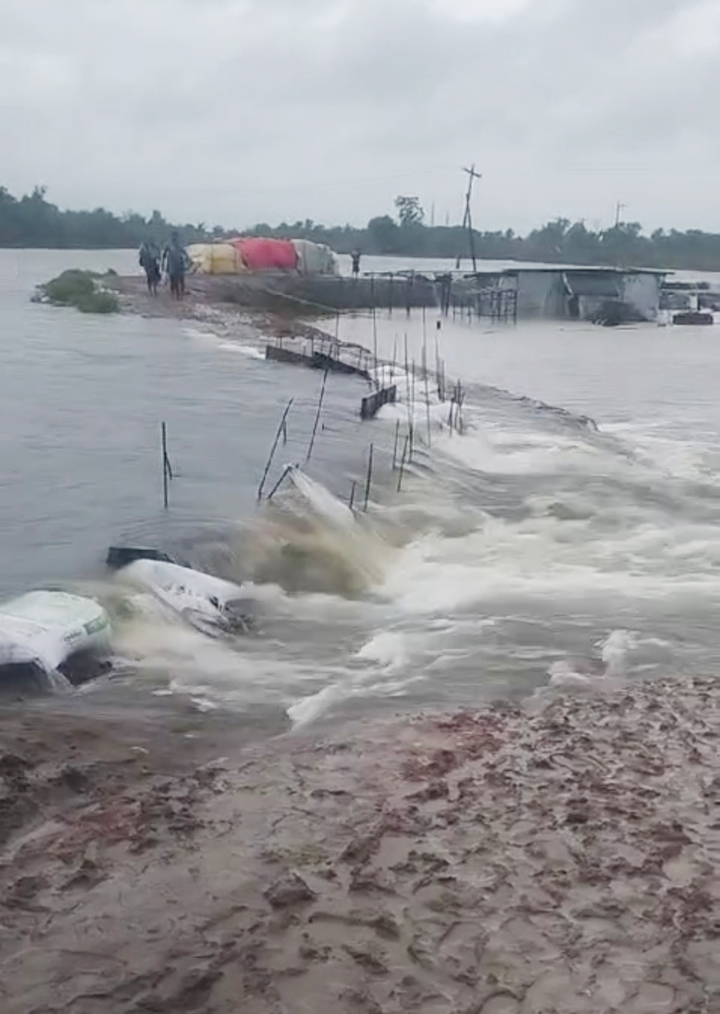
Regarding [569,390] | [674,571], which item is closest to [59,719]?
[674,571]

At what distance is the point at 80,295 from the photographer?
137 ft

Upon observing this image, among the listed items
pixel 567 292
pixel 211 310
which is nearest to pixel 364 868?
pixel 211 310

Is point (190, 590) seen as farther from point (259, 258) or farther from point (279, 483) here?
point (259, 258)

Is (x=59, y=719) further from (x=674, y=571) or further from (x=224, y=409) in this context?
(x=224, y=409)

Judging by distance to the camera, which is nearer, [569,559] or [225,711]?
→ [225,711]

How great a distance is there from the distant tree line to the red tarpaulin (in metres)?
37.4

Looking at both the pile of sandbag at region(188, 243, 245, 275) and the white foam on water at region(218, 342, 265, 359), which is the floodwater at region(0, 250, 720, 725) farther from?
the pile of sandbag at region(188, 243, 245, 275)

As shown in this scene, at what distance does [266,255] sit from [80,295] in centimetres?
1429

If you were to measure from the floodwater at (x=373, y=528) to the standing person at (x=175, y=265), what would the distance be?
1552cm

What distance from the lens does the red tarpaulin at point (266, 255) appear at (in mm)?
53406

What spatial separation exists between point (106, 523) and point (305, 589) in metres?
2.83

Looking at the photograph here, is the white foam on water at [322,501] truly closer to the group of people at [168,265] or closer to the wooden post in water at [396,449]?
the wooden post in water at [396,449]

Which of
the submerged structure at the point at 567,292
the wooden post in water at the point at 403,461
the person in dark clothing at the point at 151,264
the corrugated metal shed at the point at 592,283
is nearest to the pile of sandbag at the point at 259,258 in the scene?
the person in dark clothing at the point at 151,264

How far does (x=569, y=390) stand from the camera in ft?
93.7
